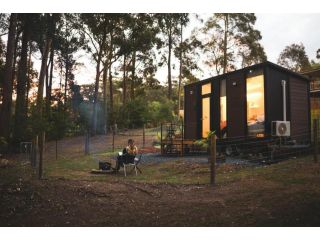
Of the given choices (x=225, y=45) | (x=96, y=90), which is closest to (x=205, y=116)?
(x=96, y=90)

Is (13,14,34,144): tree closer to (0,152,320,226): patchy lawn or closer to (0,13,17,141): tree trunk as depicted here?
(0,13,17,141): tree trunk

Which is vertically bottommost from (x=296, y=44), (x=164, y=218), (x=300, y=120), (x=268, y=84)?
(x=164, y=218)

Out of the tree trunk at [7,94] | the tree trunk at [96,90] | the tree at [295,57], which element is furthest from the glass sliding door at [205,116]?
the tree at [295,57]

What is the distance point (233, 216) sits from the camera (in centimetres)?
544

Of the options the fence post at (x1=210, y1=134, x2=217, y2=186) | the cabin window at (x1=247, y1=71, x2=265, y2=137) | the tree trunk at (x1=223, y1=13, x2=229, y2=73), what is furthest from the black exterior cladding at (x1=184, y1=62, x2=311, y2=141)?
the tree trunk at (x1=223, y1=13, x2=229, y2=73)

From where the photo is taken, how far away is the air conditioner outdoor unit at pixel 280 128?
41.7 ft

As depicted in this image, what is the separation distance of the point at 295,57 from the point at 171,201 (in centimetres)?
4799

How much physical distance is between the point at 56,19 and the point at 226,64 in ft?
59.5

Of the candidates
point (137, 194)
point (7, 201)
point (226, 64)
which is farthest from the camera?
point (226, 64)

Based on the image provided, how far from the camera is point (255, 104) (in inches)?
537

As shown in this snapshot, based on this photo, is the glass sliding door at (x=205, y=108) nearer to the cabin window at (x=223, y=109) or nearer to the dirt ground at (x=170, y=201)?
the cabin window at (x=223, y=109)

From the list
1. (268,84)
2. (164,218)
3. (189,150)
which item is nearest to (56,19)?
(189,150)

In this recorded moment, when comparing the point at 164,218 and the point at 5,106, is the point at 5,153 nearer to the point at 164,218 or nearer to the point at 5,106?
the point at 5,106

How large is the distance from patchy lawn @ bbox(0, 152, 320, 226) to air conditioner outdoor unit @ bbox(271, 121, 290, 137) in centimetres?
336
